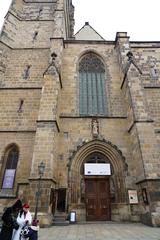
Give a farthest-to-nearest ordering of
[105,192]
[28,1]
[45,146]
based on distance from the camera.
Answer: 1. [28,1]
2. [105,192]
3. [45,146]

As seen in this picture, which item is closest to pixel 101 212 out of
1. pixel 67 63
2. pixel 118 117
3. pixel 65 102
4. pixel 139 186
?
pixel 139 186

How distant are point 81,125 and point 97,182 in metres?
3.50

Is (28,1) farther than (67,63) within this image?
Yes

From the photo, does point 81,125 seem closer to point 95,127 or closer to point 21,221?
point 95,127

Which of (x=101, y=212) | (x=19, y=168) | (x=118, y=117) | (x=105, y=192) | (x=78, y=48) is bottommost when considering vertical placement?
(x=101, y=212)

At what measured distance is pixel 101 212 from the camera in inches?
375

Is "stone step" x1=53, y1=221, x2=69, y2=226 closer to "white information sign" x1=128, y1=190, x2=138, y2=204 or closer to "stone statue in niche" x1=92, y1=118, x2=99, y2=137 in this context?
"white information sign" x1=128, y1=190, x2=138, y2=204

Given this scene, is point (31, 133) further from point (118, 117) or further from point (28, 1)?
point (28, 1)

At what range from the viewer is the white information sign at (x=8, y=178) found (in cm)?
977

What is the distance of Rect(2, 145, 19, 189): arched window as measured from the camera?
9812 mm

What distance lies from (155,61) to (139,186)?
9.54 metres

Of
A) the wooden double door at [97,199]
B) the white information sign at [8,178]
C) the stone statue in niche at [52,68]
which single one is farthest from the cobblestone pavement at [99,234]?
the stone statue in niche at [52,68]

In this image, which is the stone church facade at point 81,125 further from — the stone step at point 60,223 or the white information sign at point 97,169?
the stone step at point 60,223

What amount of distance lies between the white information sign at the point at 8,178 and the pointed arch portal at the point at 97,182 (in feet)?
10.6
